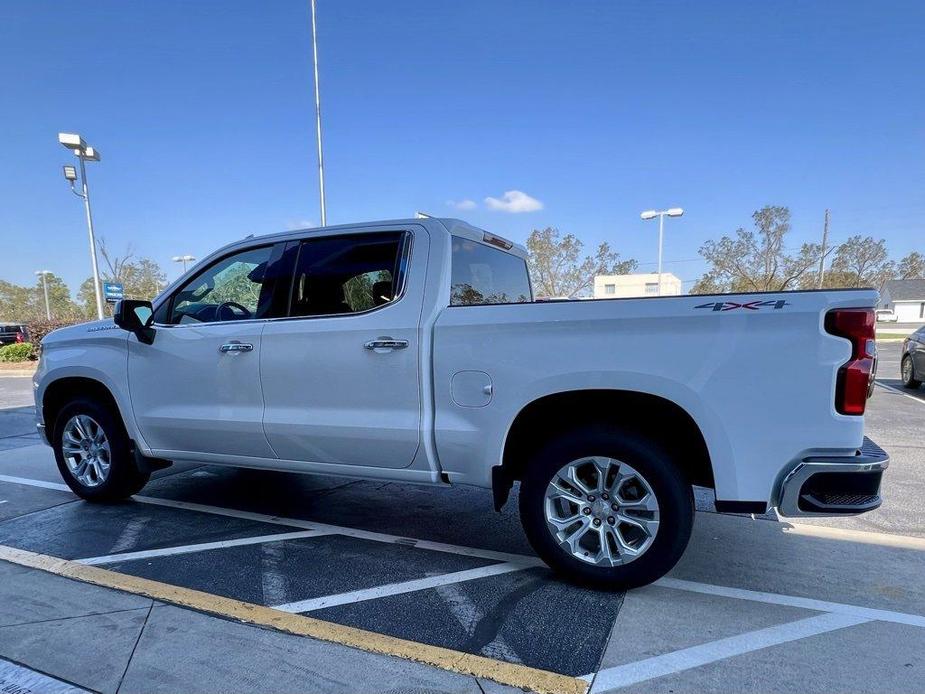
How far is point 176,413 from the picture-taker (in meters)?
3.86

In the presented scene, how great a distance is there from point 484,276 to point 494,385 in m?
1.02

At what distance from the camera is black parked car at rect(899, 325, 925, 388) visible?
973 cm

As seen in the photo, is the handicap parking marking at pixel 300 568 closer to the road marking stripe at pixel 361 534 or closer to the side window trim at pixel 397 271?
the road marking stripe at pixel 361 534

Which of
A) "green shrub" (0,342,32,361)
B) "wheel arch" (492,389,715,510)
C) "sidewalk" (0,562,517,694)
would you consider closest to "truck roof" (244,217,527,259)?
"wheel arch" (492,389,715,510)

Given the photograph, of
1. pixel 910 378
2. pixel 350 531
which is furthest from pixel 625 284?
pixel 350 531

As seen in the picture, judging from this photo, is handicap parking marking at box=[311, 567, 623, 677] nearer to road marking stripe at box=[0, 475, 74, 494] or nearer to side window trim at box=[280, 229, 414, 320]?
side window trim at box=[280, 229, 414, 320]

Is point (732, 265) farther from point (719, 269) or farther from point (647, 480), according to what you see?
point (647, 480)

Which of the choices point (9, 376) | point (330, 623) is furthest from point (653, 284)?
point (330, 623)

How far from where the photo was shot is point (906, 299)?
200 ft

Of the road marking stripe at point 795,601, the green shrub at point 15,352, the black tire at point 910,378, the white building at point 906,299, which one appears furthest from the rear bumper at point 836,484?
the white building at point 906,299

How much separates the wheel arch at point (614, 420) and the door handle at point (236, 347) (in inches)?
70.6

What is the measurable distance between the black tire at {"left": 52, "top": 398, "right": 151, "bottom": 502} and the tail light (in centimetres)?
466

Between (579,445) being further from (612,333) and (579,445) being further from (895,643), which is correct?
(895,643)

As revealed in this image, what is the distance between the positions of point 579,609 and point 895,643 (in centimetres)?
138
